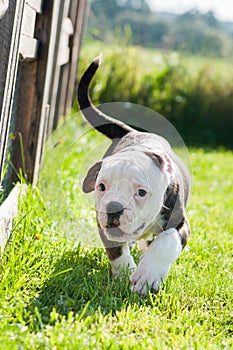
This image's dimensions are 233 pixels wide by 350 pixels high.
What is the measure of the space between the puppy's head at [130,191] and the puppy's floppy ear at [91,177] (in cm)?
7

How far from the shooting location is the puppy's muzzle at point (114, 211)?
304 centimetres

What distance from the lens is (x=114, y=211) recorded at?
3.04m

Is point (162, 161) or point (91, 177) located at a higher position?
point (162, 161)

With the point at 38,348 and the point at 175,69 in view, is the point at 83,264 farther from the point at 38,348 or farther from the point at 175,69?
the point at 175,69

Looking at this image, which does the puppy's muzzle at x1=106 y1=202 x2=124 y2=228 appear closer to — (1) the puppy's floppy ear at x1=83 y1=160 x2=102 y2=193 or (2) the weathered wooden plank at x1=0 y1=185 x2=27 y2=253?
(1) the puppy's floppy ear at x1=83 y1=160 x2=102 y2=193

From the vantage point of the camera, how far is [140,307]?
3.04 metres

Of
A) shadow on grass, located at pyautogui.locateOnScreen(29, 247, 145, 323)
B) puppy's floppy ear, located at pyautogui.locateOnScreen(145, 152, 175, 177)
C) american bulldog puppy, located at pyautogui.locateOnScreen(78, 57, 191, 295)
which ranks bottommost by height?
shadow on grass, located at pyautogui.locateOnScreen(29, 247, 145, 323)

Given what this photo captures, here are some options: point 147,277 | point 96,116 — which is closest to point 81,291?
point 147,277

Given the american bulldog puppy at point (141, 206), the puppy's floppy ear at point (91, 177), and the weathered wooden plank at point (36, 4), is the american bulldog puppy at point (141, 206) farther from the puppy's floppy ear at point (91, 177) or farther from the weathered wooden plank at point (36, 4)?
the weathered wooden plank at point (36, 4)

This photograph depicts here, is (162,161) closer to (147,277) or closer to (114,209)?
(114,209)

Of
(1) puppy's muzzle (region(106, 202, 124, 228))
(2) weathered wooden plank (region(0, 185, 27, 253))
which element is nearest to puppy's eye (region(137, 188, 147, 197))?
(1) puppy's muzzle (region(106, 202, 124, 228))

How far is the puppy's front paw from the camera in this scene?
10.5 ft

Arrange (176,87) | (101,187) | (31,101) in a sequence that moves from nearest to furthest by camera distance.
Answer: (101,187)
(31,101)
(176,87)

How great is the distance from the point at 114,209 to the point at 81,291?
1.42 ft
